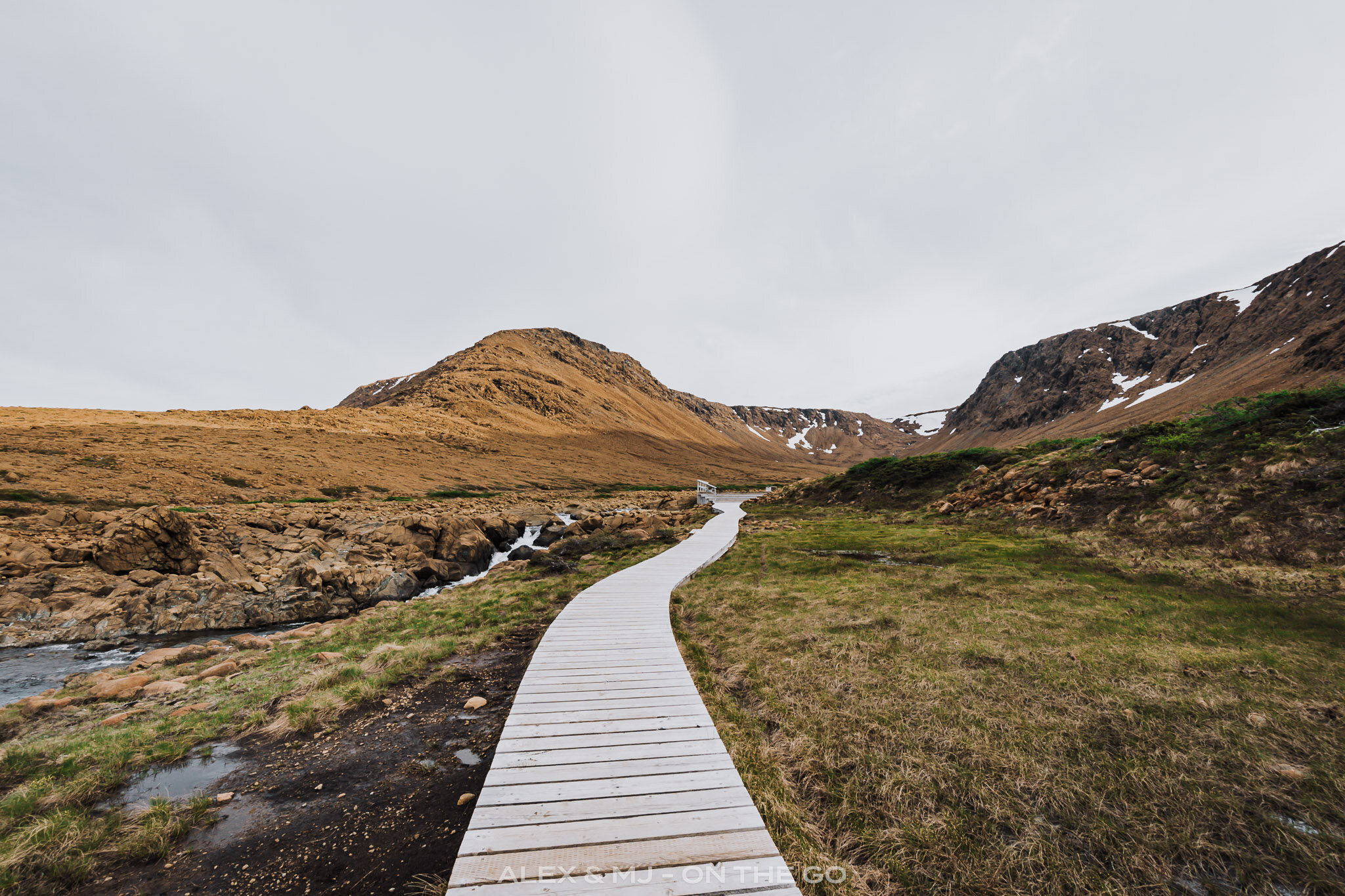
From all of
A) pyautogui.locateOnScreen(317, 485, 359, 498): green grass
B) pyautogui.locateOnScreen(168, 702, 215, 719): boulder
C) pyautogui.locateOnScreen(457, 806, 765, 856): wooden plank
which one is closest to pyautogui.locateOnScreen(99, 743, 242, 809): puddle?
pyautogui.locateOnScreen(168, 702, 215, 719): boulder

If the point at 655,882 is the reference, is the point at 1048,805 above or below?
below

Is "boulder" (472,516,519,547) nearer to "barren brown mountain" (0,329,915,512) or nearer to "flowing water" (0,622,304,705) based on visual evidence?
"flowing water" (0,622,304,705)

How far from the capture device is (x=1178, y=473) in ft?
45.6

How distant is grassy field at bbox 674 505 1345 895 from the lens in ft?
11.7

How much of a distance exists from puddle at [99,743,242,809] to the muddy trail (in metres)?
0.10

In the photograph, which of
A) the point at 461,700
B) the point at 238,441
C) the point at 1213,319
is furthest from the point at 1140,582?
the point at 1213,319

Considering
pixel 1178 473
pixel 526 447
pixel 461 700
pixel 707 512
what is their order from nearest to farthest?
1. pixel 461 700
2. pixel 1178 473
3. pixel 707 512
4. pixel 526 447

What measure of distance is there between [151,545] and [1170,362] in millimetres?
176208

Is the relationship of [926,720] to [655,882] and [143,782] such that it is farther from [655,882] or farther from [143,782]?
[143,782]

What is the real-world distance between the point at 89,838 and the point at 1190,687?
11.8 metres

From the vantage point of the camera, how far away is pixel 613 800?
4.04 meters

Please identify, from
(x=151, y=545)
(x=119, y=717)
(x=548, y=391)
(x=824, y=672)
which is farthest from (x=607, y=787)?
(x=548, y=391)

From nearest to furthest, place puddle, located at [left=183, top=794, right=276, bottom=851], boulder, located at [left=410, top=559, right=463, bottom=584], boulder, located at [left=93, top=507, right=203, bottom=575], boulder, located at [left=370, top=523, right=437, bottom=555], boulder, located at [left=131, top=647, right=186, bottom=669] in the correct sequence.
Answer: puddle, located at [left=183, top=794, right=276, bottom=851]
boulder, located at [left=131, top=647, right=186, bottom=669]
boulder, located at [left=93, top=507, right=203, bottom=575]
boulder, located at [left=410, top=559, right=463, bottom=584]
boulder, located at [left=370, top=523, right=437, bottom=555]

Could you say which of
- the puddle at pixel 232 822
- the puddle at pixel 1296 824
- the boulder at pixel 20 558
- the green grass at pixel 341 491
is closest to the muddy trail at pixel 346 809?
the puddle at pixel 232 822
